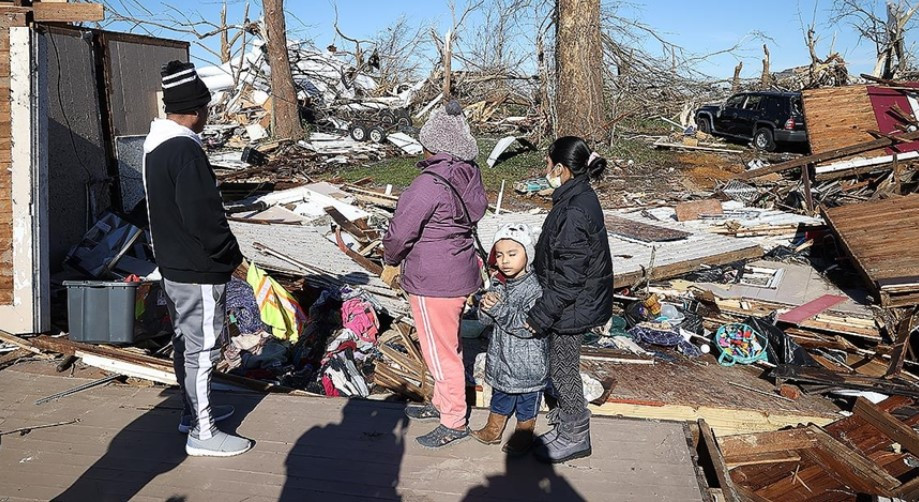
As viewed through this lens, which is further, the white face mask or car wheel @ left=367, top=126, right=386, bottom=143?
car wheel @ left=367, top=126, right=386, bottom=143

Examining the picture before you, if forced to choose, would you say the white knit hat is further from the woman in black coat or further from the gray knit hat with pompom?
the gray knit hat with pompom

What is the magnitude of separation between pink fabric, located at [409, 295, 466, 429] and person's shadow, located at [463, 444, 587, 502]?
41 cm

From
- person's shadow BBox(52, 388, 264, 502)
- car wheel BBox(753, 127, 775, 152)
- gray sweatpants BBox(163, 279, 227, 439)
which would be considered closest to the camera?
person's shadow BBox(52, 388, 264, 502)

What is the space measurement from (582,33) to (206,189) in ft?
46.5

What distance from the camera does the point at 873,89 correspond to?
14.2m

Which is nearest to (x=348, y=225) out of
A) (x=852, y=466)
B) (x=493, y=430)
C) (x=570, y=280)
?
(x=493, y=430)

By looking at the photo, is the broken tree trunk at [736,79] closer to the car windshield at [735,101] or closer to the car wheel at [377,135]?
the car windshield at [735,101]

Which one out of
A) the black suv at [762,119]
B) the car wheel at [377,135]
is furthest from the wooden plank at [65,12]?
the black suv at [762,119]

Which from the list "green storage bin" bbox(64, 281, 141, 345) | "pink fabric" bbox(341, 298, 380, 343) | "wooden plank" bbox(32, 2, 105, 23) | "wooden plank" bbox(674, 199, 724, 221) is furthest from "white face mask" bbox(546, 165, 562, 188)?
"wooden plank" bbox(674, 199, 724, 221)

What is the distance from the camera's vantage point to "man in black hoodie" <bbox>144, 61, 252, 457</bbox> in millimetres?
3332

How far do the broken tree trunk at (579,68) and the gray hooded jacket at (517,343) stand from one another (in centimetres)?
1293

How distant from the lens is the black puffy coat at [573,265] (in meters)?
3.48

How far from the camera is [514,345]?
3697 millimetres

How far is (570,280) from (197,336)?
6.11ft
